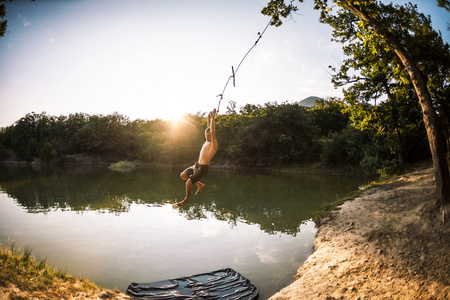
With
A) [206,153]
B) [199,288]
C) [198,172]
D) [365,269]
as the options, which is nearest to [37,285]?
[199,288]

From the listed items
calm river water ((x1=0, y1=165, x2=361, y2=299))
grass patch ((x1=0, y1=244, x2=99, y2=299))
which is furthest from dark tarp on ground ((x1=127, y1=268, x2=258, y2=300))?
grass patch ((x1=0, y1=244, x2=99, y2=299))

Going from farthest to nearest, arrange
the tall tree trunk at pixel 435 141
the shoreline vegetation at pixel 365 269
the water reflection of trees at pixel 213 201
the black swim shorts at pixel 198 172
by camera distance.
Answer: the water reflection of trees at pixel 213 201
the black swim shorts at pixel 198 172
the tall tree trunk at pixel 435 141
the shoreline vegetation at pixel 365 269

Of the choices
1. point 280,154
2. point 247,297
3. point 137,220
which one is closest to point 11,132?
point 280,154

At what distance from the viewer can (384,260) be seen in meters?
5.60

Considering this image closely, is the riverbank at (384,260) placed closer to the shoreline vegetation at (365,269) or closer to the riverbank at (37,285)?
the shoreline vegetation at (365,269)

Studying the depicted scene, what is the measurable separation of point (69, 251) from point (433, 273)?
34.1ft

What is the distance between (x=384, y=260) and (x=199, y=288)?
425cm

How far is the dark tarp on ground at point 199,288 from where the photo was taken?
6.17 meters

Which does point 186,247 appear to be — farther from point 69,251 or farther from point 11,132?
point 11,132

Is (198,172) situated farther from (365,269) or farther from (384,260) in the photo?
(384,260)

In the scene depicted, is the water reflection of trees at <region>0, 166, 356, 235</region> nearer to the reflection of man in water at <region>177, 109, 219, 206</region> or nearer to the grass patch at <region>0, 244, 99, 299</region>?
the reflection of man in water at <region>177, 109, 219, 206</region>

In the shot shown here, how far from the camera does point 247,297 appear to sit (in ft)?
20.2

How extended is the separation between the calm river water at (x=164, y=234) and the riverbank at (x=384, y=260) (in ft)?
4.15

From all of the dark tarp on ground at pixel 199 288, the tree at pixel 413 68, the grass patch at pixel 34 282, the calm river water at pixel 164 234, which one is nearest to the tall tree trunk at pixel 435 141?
the tree at pixel 413 68
